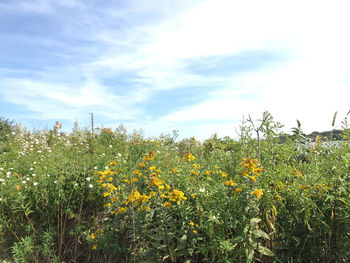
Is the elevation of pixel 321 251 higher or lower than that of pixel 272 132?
lower

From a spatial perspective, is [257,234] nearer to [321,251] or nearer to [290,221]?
[290,221]

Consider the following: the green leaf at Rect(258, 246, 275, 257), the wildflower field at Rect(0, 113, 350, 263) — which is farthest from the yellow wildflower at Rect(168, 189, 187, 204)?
the green leaf at Rect(258, 246, 275, 257)

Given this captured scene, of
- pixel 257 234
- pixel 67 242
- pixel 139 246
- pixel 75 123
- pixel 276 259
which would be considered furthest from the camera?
pixel 75 123

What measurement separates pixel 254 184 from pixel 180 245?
0.87m

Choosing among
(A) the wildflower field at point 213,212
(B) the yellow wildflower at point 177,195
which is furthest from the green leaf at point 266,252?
(B) the yellow wildflower at point 177,195

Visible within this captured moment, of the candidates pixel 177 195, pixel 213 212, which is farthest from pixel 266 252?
pixel 177 195

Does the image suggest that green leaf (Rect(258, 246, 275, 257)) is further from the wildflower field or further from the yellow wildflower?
the yellow wildflower

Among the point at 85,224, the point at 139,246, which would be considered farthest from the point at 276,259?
the point at 85,224

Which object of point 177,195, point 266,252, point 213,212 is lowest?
point 266,252

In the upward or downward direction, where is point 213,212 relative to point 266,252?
upward

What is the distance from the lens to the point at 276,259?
265 centimetres

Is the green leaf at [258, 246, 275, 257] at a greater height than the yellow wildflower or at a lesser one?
lesser

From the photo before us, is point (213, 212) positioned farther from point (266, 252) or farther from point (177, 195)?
point (266, 252)

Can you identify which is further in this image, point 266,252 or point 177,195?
point 177,195
